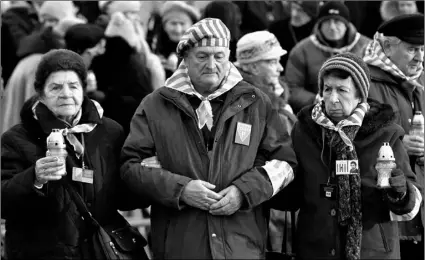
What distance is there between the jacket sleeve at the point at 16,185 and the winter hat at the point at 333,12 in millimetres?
3866

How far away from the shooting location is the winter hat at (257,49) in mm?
8742

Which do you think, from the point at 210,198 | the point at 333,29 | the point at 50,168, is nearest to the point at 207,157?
the point at 210,198

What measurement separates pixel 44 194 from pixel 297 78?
3.48 m

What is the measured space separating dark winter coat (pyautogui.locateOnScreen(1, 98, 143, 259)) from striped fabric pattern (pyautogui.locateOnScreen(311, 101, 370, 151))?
141cm

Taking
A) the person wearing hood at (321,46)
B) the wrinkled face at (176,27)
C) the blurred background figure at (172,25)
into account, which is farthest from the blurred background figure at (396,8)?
the wrinkled face at (176,27)

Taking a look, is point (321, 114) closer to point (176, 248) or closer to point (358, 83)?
point (358, 83)

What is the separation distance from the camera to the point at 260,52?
344 inches

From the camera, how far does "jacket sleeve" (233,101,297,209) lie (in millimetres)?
7051

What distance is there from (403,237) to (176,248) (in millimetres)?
1805

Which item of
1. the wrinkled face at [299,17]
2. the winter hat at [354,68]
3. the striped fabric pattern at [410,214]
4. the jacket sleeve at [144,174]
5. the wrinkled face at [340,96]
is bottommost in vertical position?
the striped fabric pattern at [410,214]

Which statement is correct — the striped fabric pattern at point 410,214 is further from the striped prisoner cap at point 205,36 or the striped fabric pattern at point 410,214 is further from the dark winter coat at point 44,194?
the dark winter coat at point 44,194

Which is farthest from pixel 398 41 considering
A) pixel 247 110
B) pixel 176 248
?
pixel 176 248

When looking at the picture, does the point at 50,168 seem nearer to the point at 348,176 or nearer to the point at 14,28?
the point at 348,176

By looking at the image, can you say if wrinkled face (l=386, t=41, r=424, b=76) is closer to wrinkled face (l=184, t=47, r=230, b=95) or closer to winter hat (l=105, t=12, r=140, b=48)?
wrinkled face (l=184, t=47, r=230, b=95)
